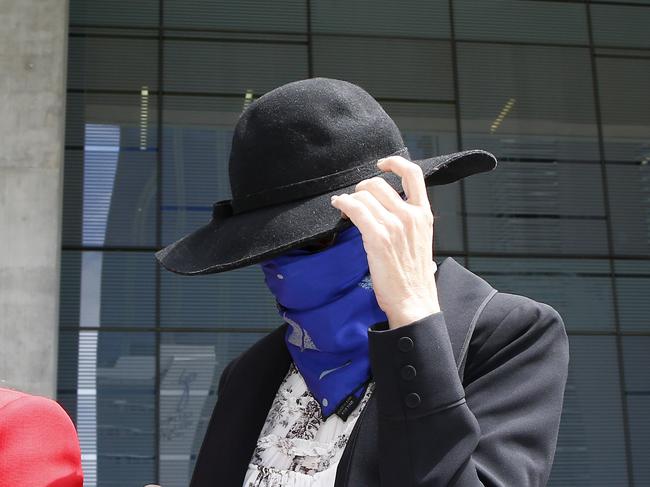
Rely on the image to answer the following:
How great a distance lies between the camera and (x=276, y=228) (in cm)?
160

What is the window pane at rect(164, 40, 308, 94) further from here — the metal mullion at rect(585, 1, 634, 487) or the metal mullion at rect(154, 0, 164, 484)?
the metal mullion at rect(585, 1, 634, 487)

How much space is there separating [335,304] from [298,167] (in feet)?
0.76

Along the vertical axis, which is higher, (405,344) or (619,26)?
(619,26)

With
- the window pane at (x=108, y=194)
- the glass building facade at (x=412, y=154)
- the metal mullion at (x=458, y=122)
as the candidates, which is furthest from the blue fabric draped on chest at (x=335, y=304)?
the metal mullion at (x=458, y=122)

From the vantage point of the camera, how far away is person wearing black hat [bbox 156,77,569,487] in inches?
54.4

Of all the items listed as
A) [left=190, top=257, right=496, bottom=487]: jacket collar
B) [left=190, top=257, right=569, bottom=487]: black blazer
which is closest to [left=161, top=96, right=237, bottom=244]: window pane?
[left=190, top=257, right=496, bottom=487]: jacket collar

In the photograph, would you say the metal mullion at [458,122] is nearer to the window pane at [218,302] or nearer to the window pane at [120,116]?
the window pane at [218,302]

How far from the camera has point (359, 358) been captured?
5.51 ft

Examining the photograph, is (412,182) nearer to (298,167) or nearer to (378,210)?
(378,210)

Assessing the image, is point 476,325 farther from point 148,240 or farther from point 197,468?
point 148,240

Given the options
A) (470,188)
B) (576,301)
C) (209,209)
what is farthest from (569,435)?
(209,209)

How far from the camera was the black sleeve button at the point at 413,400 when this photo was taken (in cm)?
136

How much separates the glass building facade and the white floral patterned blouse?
7.64 meters

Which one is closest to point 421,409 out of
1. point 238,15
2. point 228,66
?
point 228,66
